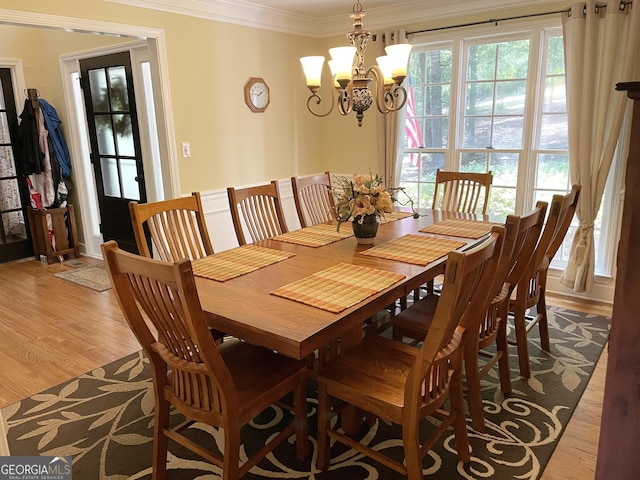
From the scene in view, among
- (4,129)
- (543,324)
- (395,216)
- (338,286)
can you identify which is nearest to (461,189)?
(395,216)

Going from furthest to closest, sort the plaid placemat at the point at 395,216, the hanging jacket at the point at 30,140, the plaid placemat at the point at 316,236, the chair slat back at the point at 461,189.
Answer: the hanging jacket at the point at 30,140
the chair slat back at the point at 461,189
the plaid placemat at the point at 395,216
the plaid placemat at the point at 316,236

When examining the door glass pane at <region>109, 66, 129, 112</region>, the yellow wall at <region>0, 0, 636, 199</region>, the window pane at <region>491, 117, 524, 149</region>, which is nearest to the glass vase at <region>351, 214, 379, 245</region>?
the yellow wall at <region>0, 0, 636, 199</region>

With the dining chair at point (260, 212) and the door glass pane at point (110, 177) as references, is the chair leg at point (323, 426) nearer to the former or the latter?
the dining chair at point (260, 212)

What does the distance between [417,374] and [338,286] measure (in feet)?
1.67

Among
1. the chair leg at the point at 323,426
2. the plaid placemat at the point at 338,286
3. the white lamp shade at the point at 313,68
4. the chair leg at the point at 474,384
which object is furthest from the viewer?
the white lamp shade at the point at 313,68

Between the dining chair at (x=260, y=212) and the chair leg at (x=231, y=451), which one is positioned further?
the dining chair at (x=260, y=212)

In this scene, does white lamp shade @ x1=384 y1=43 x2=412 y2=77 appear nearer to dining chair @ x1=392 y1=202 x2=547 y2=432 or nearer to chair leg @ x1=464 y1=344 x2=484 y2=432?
dining chair @ x1=392 y1=202 x2=547 y2=432

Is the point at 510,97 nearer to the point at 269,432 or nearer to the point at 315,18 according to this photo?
the point at 315,18

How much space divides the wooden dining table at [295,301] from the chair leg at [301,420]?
0.77ft

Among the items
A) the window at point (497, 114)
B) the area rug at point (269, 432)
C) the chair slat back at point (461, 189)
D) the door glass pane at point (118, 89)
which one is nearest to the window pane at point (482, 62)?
the window at point (497, 114)

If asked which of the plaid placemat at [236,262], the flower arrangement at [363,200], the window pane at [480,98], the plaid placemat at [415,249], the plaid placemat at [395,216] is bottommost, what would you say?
the plaid placemat at [236,262]

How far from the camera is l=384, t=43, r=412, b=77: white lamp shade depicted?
2.26m

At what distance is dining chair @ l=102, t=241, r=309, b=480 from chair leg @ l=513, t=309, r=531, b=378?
1295mm

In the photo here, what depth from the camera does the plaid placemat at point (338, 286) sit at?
173 centimetres
